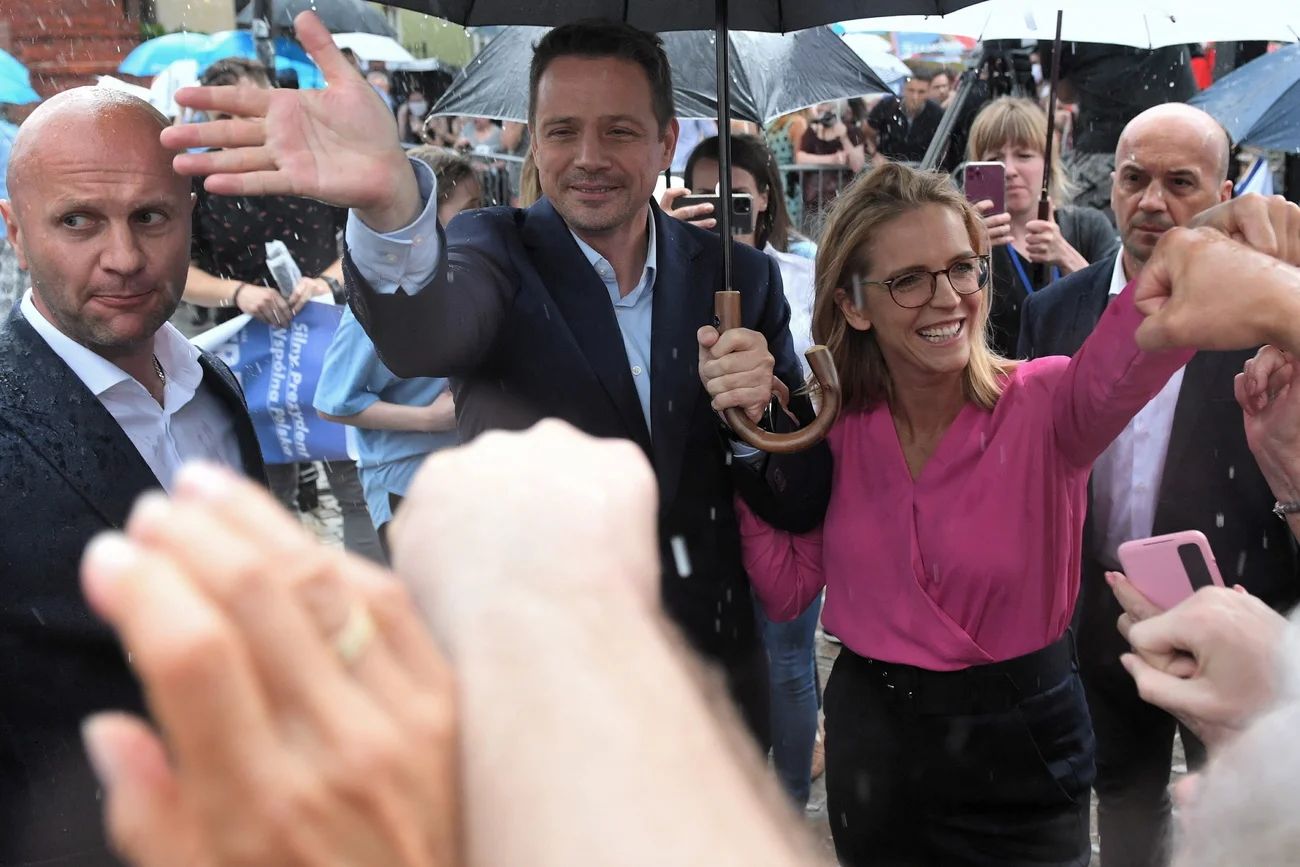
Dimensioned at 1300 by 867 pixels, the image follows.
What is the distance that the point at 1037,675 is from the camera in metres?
2.23

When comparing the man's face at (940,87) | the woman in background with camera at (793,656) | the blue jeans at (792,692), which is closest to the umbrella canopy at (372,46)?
the man's face at (940,87)

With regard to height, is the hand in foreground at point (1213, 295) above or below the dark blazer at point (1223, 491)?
above

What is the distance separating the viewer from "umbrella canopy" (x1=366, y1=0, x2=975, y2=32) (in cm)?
261

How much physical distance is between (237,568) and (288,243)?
4584 millimetres

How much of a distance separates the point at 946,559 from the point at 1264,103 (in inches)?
143

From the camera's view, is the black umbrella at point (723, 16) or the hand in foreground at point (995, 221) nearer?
the black umbrella at point (723, 16)

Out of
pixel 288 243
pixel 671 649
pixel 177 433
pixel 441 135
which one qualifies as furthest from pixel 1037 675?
pixel 441 135

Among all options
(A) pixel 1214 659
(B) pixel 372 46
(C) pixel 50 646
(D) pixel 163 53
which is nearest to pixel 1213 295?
(A) pixel 1214 659

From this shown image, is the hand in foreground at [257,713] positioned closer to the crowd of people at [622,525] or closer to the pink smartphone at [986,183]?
the crowd of people at [622,525]

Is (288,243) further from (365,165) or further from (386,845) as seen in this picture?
(386,845)

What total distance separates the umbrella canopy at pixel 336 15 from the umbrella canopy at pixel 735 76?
8.23 ft

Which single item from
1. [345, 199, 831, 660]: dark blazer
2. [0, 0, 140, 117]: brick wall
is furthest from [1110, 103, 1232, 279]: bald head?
[0, 0, 140, 117]: brick wall

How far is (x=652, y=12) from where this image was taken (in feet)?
8.71

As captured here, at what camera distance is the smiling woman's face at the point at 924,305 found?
2.38 metres
